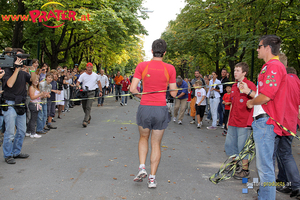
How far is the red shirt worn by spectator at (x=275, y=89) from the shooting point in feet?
10.0

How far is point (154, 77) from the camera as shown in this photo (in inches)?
155

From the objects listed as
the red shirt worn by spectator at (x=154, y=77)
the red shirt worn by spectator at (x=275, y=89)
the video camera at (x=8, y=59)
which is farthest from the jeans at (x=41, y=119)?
the red shirt worn by spectator at (x=275, y=89)

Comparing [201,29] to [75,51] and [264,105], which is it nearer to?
[75,51]

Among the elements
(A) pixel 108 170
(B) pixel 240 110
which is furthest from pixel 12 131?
(B) pixel 240 110

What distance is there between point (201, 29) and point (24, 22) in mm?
13443

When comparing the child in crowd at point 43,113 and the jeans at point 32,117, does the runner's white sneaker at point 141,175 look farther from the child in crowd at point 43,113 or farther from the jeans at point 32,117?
the child in crowd at point 43,113

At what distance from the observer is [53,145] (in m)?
6.51

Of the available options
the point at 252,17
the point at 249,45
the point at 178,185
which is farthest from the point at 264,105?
the point at 249,45

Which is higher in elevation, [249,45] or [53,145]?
[249,45]

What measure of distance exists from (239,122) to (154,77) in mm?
1865

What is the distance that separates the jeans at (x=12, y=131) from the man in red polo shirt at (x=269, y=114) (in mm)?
4300

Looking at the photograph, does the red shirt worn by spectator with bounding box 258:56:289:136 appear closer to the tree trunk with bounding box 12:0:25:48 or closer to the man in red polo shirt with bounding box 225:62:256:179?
the man in red polo shirt with bounding box 225:62:256:179

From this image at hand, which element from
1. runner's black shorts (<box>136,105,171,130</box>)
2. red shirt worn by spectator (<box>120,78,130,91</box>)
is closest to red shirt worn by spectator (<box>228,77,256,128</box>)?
runner's black shorts (<box>136,105,171,130</box>)

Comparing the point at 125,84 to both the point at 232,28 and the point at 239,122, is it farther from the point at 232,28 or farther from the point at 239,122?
the point at 239,122
